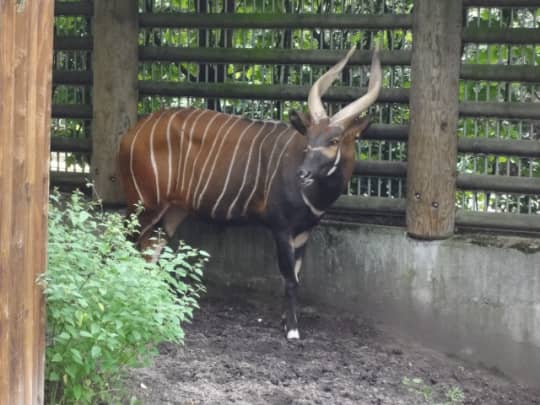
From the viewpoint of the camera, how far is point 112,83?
7363 mm

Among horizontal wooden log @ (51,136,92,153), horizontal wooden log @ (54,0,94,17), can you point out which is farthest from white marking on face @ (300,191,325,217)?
horizontal wooden log @ (54,0,94,17)

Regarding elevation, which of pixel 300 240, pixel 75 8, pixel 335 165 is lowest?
pixel 300 240

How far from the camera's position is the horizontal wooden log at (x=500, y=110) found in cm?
667

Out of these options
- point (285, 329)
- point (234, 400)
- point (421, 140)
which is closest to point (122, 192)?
point (285, 329)

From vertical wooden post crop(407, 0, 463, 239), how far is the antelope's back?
801mm

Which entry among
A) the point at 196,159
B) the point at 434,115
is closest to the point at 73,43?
the point at 196,159

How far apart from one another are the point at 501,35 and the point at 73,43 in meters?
2.81

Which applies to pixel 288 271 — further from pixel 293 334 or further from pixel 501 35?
pixel 501 35

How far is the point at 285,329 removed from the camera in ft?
22.0

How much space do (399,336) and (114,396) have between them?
2.56 m

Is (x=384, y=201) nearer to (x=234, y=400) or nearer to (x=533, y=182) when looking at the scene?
(x=533, y=182)

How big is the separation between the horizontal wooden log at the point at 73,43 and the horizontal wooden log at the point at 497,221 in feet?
8.76

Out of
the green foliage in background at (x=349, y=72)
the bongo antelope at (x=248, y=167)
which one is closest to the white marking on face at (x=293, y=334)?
the bongo antelope at (x=248, y=167)

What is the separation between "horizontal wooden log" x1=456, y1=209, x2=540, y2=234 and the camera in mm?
6727
